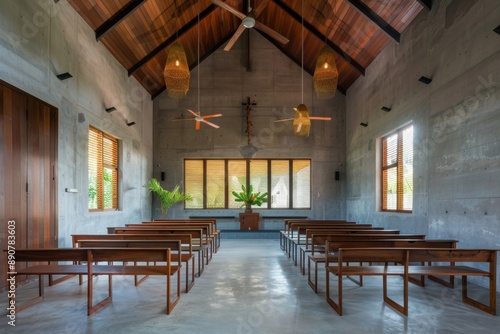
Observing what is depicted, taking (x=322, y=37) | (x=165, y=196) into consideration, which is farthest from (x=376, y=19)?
(x=165, y=196)

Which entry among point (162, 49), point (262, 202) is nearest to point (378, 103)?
point (262, 202)

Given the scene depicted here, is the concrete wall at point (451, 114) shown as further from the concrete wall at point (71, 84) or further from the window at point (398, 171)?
the concrete wall at point (71, 84)

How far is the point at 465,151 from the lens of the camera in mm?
4891

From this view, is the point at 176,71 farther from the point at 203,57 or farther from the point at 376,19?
the point at 203,57

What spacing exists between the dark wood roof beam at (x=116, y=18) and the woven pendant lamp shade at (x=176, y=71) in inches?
81.7

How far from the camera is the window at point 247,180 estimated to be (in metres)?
11.2

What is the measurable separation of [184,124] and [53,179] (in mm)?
6033

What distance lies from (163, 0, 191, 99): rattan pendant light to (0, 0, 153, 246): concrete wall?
6.01ft

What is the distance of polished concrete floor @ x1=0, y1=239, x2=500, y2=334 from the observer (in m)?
2.97

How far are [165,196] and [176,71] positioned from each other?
550cm

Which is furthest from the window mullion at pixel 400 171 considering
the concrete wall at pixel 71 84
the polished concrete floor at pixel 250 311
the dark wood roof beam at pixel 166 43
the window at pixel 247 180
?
the concrete wall at pixel 71 84

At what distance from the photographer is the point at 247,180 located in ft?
36.8

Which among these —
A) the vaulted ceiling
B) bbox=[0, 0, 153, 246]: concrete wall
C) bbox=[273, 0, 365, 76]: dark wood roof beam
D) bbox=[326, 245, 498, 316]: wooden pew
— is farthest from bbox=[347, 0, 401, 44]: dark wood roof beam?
bbox=[0, 0, 153, 246]: concrete wall

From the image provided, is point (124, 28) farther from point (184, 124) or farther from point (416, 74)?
point (416, 74)
